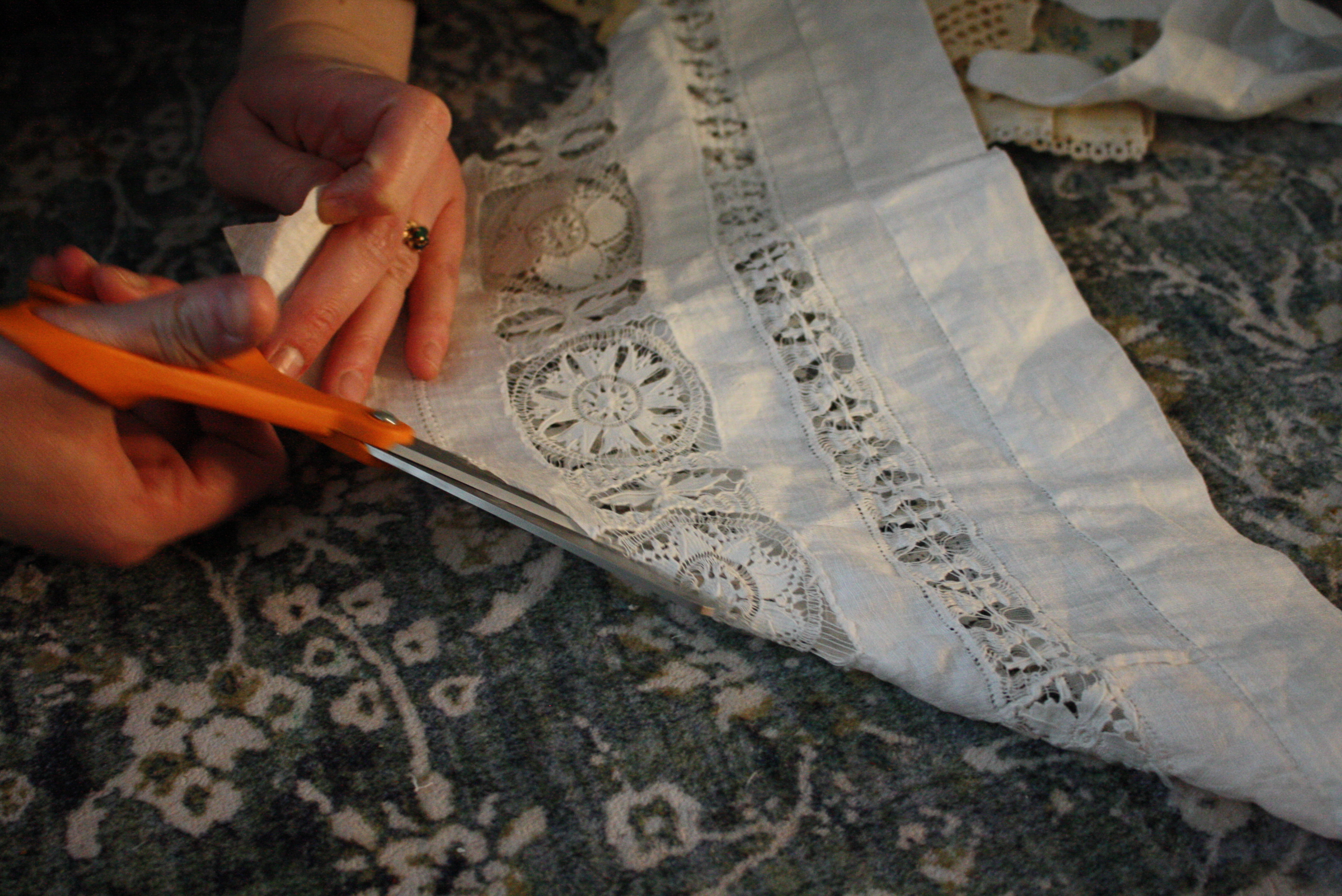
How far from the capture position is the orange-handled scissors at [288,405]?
0.47 meters

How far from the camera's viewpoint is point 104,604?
0.55m

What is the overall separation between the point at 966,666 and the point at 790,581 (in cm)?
10

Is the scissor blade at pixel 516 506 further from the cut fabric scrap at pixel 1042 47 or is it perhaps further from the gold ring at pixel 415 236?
the cut fabric scrap at pixel 1042 47

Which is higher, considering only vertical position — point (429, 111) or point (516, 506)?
point (429, 111)

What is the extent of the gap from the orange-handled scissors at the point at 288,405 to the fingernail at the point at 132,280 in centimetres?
3

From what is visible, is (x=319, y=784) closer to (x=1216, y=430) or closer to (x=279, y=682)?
(x=279, y=682)

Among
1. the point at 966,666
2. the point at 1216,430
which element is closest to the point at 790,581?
the point at 966,666

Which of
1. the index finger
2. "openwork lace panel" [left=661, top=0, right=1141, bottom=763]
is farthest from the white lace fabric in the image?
the index finger

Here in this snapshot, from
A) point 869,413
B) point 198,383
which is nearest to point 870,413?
point 869,413

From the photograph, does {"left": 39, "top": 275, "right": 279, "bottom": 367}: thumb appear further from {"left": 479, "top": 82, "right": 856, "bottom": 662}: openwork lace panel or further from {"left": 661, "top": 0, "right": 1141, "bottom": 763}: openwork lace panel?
{"left": 661, "top": 0, "right": 1141, "bottom": 763}: openwork lace panel

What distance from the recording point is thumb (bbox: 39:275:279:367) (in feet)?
1.47

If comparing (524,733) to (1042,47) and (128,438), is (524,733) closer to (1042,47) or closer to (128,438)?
(128,438)

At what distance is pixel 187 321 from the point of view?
0.46m

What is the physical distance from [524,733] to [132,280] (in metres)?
0.36
